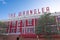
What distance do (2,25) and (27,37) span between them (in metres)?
9.07

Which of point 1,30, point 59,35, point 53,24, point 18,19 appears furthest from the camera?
point 1,30

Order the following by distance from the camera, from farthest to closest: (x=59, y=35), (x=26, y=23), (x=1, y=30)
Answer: (x=1, y=30)
(x=26, y=23)
(x=59, y=35)

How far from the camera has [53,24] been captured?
757 inches

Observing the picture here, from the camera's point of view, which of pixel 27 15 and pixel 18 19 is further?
pixel 18 19

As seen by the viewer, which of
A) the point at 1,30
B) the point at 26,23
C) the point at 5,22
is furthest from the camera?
the point at 5,22

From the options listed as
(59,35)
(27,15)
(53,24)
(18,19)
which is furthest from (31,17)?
(59,35)

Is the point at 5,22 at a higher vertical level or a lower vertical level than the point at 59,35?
higher

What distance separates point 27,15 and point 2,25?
723cm

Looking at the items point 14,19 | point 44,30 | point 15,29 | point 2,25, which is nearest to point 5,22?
point 2,25

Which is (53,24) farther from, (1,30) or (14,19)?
(1,30)

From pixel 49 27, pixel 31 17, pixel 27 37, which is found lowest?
pixel 27 37

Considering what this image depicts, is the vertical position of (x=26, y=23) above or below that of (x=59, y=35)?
above

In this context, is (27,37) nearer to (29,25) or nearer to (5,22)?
(29,25)

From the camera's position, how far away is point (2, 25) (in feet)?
90.0
